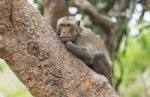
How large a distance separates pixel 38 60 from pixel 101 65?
153 cm

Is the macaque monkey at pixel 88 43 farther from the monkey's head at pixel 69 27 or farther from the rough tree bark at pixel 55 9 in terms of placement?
the rough tree bark at pixel 55 9

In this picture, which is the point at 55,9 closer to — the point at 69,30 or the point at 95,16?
the point at 95,16

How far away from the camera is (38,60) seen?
3.65 m

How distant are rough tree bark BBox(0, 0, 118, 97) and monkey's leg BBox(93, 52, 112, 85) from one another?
1.32m

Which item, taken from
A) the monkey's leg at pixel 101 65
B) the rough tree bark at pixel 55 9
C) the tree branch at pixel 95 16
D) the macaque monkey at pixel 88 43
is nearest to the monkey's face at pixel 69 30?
the macaque monkey at pixel 88 43

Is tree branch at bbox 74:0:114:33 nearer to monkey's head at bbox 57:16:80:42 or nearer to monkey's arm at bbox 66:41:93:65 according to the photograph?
monkey's head at bbox 57:16:80:42

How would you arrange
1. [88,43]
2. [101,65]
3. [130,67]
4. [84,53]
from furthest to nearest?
[130,67] → [88,43] → [101,65] → [84,53]

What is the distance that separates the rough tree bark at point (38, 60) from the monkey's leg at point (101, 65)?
4.33 feet

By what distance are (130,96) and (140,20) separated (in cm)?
526

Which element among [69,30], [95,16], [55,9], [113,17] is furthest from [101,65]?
[113,17]

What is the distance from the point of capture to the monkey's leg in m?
5.04

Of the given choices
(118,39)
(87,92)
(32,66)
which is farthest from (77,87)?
(118,39)

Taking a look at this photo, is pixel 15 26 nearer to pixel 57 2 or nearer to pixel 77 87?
pixel 77 87

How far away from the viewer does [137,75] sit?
1311 centimetres
